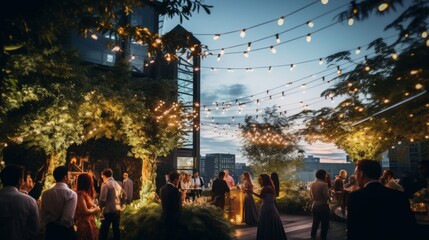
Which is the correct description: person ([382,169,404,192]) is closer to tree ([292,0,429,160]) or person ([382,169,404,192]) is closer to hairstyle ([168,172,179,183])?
tree ([292,0,429,160])

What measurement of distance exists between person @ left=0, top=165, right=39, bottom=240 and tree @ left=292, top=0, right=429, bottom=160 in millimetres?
4644

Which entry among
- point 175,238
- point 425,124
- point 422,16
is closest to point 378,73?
point 425,124

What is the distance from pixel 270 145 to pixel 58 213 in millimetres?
17691

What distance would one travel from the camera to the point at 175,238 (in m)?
6.27

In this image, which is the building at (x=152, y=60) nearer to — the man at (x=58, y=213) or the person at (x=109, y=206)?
the man at (x=58, y=213)

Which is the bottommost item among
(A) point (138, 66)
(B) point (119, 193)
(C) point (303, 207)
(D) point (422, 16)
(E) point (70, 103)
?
(C) point (303, 207)

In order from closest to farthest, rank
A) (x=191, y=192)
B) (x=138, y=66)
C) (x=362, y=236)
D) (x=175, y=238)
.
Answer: (x=362, y=236) → (x=175, y=238) → (x=191, y=192) → (x=138, y=66)

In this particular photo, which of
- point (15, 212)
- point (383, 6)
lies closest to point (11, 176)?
point (15, 212)

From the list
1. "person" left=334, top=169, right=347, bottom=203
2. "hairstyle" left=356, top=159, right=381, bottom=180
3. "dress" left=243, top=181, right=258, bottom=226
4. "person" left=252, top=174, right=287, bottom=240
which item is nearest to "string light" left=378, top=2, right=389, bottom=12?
"hairstyle" left=356, top=159, right=381, bottom=180

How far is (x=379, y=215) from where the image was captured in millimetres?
3027

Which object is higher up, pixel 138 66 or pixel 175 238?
pixel 138 66

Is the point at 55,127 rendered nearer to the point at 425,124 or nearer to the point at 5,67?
the point at 5,67

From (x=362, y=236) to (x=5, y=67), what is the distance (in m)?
3.61

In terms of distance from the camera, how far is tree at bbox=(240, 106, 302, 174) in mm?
20969
